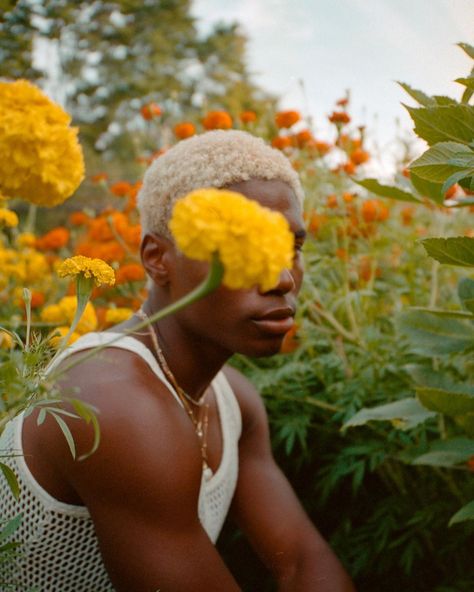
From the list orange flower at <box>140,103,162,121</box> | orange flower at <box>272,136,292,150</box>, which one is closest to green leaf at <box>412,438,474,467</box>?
orange flower at <box>272,136,292,150</box>

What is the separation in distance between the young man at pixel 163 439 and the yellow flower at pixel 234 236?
61 centimetres

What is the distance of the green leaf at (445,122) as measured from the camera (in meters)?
1.04

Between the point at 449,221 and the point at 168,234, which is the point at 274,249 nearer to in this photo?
the point at 168,234

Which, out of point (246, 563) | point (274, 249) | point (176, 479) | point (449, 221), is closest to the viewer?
point (274, 249)

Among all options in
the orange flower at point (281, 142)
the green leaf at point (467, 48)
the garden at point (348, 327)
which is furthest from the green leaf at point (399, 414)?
the orange flower at point (281, 142)

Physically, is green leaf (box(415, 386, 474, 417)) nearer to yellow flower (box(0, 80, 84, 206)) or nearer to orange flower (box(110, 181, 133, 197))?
yellow flower (box(0, 80, 84, 206))

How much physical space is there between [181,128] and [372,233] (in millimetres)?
857

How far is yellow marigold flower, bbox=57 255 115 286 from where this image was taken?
0.75 m

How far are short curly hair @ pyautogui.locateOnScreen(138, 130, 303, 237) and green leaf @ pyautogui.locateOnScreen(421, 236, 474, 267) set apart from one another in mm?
393

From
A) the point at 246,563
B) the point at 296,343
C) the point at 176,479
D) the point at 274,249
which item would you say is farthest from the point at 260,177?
Result: the point at 246,563

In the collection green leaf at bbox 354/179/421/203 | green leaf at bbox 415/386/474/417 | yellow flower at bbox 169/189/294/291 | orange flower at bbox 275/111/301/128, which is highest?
yellow flower at bbox 169/189/294/291

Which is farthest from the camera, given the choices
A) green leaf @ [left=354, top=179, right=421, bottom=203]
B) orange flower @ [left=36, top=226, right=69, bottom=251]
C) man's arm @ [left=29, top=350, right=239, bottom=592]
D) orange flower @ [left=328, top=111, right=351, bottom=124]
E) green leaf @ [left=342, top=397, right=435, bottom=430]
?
orange flower @ [left=36, top=226, right=69, bottom=251]

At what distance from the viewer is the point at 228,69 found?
2428 centimetres

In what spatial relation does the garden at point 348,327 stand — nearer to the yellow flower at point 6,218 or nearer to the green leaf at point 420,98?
the green leaf at point 420,98
